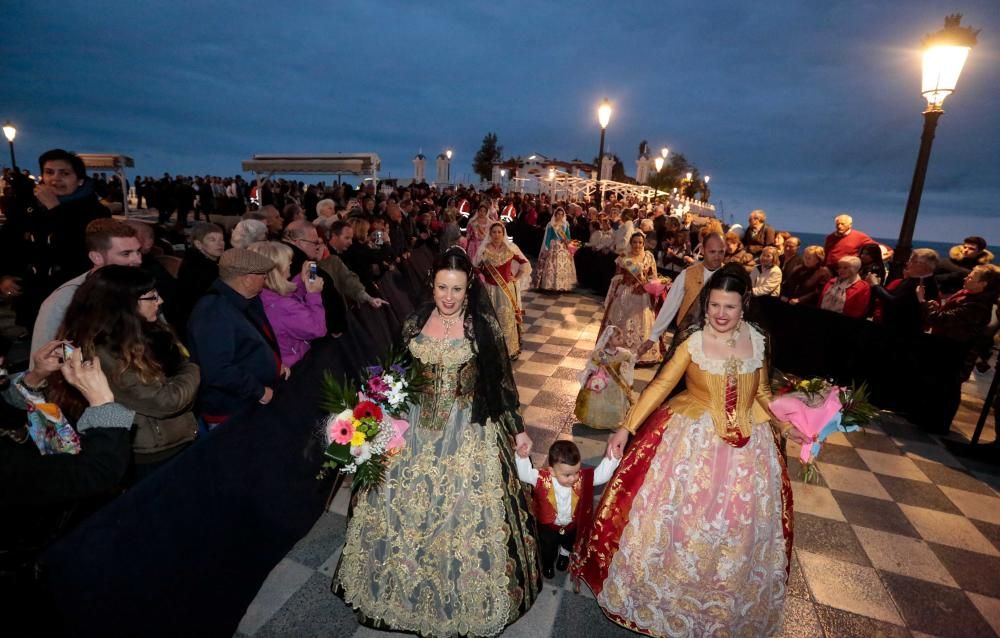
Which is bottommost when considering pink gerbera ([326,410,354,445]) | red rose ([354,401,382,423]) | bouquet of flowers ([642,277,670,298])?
pink gerbera ([326,410,354,445])

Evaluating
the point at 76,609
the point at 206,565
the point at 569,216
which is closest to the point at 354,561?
the point at 206,565

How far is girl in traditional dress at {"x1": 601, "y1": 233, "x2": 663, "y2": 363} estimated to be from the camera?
8328 millimetres

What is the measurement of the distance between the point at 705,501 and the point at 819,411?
3.19 feet

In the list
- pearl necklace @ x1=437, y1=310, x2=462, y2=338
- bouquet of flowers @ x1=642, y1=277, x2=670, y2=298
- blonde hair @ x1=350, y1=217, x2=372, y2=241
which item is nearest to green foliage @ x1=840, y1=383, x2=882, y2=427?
pearl necklace @ x1=437, y1=310, x2=462, y2=338

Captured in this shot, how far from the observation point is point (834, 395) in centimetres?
335

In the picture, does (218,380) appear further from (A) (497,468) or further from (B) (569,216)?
(B) (569,216)

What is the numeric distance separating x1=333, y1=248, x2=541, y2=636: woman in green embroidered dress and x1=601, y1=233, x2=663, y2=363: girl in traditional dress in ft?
17.8

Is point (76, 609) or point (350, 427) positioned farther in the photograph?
point (350, 427)

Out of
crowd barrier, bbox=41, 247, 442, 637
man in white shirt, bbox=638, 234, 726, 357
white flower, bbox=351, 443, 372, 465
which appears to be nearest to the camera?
crowd barrier, bbox=41, 247, 442, 637

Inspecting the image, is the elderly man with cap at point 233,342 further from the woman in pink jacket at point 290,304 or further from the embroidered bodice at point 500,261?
the embroidered bodice at point 500,261

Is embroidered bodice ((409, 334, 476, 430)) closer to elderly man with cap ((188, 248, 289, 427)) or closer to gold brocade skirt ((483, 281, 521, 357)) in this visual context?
elderly man with cap ((188, 248, 289, 427))

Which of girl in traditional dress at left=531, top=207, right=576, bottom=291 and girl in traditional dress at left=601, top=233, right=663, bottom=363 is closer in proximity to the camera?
girl in traditional dress at left=601, top=233, right=663, bottom=363

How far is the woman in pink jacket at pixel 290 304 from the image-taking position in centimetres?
432

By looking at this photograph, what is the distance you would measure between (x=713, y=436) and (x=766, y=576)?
36.2 inches
